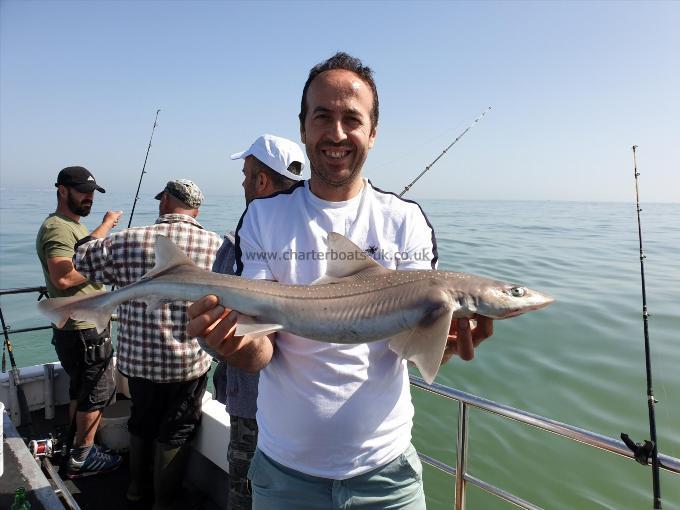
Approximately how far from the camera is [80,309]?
2.43m

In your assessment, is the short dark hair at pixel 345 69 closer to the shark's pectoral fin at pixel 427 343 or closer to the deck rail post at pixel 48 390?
the shark's pectoral fin at pixel 427 343

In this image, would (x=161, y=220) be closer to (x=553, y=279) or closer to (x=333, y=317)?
(x=333, y=317)

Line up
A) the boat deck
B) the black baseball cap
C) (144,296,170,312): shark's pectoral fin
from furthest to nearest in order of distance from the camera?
the black baseball cap → the boat deck → (144,296,170,312): shark's pectoral fin

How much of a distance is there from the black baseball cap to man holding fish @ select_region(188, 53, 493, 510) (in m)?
4.07

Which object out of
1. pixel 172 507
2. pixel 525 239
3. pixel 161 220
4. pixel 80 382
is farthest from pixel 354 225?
pixel 525 239

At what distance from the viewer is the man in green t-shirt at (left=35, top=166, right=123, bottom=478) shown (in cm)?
501

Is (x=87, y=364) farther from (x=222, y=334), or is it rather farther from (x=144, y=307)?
(x=222, y=334)

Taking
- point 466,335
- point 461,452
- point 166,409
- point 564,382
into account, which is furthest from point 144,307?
point 564,382

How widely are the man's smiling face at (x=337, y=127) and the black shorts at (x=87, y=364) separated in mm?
4047

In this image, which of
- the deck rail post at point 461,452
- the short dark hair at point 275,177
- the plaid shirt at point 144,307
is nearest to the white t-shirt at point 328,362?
the deck rail post at point 461,452

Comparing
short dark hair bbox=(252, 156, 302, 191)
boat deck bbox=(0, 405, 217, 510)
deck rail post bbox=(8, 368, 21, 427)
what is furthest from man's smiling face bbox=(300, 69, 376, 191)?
deck rail post bbox=(8, 368, 21, 427)

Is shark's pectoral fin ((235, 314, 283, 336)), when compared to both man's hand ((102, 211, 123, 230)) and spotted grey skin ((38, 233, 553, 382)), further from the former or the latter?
man's hand ((102, 211, 123, 230))

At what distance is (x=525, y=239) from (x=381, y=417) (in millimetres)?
30360

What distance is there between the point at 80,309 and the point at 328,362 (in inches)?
52.5
